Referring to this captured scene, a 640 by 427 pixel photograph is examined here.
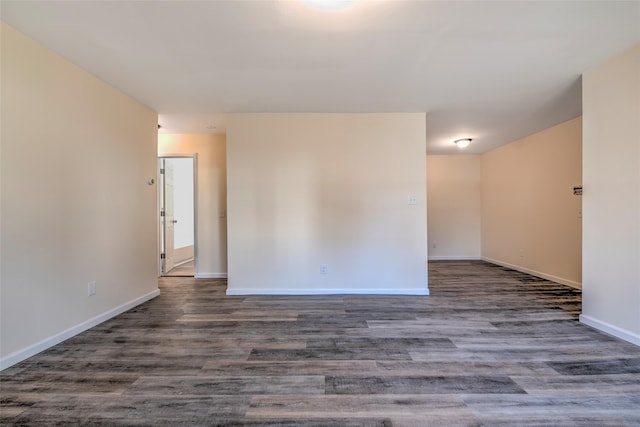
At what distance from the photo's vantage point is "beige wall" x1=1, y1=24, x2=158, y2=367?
2.01m

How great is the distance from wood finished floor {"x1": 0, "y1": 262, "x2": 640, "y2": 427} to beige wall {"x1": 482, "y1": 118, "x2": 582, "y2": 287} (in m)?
1.55

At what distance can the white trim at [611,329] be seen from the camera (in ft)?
7.43

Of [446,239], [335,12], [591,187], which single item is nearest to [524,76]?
[591,187]

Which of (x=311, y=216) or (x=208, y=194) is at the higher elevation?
(x=208, y=194)

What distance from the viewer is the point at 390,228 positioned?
381 centimetres

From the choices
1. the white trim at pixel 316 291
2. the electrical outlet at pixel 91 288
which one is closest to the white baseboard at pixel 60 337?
the electrical outlet at pixel 91 288

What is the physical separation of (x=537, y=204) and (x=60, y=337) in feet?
21.8

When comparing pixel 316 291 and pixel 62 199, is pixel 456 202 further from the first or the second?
pixel 62 199

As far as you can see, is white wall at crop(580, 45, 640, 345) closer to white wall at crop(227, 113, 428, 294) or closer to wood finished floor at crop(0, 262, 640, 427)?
wood finished floor at crop(0, 262, 640, 427)

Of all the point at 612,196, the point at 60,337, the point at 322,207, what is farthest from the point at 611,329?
the point at 60,337

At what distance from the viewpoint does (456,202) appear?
6.50 m

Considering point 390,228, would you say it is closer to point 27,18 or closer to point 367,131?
point 367,131

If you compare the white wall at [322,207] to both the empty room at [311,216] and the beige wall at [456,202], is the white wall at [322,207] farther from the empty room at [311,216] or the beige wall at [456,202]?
the beige wall at [456,202]

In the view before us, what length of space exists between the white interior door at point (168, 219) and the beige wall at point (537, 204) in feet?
22.0
